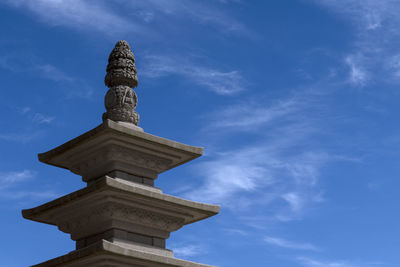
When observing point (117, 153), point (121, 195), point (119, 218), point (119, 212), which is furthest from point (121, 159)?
point (119, 218)

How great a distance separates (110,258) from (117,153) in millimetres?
3248

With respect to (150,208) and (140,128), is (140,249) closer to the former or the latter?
(150,208)

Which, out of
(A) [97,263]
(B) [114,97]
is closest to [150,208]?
(A) [97,263]

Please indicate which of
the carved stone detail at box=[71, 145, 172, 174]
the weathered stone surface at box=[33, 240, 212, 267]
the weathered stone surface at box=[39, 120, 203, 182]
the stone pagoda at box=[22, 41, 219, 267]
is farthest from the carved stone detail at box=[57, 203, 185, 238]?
the carved stone detail at box=[71, 145, 172, 174]

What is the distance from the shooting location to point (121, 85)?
19750 mm

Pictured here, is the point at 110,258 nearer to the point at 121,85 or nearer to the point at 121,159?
the point at 121,159

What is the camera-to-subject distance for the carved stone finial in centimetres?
1925

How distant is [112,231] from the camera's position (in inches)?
690

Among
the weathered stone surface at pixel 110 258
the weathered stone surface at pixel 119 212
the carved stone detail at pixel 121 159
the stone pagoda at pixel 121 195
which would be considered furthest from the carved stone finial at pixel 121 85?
the weathered stone surface at pixel 110 258

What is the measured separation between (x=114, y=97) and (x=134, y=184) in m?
2.90

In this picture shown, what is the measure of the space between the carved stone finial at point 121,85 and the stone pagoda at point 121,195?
30 mm

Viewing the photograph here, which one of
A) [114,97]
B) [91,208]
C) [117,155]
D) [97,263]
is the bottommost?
[97,263]

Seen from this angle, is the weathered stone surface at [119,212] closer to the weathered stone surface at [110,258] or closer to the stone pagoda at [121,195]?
the stone pagoda at [121,195]

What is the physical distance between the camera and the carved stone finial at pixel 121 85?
19250 millimetres
